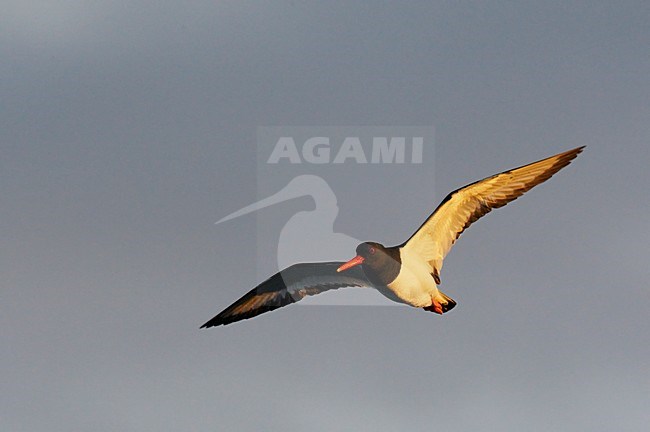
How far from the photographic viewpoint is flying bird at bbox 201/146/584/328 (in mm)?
13570

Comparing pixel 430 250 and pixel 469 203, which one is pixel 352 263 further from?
pixel 469 203

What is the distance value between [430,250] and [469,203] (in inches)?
47.2

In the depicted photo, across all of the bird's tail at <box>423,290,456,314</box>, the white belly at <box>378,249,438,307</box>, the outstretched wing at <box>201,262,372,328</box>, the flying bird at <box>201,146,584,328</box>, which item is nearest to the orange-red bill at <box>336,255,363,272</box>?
the flying bird at <box>201,146,584,328</box>

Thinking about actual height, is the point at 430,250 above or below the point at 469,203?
below

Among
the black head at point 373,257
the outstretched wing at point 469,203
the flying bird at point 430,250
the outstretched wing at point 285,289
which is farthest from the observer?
the outstretched wing at point 285,289

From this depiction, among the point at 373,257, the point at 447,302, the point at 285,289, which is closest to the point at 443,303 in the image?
the point at 447,302

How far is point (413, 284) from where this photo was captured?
13922mm

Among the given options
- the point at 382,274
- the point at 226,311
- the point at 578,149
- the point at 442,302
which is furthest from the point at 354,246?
the point at 578,149

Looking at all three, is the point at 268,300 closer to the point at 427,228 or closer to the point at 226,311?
the point at 226,311

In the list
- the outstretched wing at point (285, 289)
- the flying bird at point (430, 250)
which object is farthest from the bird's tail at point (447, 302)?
the outstretched wing at point (285, 289)

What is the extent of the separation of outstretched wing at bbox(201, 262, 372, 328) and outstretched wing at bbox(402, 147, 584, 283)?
5.22ft

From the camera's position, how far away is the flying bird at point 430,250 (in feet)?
44.5

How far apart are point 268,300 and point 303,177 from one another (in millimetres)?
2870

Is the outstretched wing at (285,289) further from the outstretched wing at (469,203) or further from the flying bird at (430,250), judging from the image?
the outstretched wing at (469,203)
